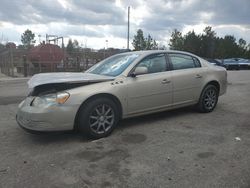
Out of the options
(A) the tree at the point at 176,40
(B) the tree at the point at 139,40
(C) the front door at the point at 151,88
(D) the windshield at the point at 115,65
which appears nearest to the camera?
(C) the front door at the point at 151,88

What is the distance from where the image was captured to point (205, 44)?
58.2 m

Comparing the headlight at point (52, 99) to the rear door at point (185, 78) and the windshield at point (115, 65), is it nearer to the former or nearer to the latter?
the windshield at point (115, 65)

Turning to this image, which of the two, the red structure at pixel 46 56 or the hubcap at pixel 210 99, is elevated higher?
the red structure at pixel 46 56

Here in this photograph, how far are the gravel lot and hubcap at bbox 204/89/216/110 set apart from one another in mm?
657

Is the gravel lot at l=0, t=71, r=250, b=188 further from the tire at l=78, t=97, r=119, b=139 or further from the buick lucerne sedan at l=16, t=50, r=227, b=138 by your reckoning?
the buick lucerne sedan at l=16, t=50, r=227, b=138

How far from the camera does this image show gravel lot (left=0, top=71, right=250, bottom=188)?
11.6ft

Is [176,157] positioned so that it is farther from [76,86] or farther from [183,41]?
[183,41]

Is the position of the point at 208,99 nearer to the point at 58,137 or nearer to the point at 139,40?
the point at 58,137

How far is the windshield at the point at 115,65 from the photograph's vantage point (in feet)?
18.5

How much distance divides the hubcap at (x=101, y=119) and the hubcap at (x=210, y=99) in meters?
2.59

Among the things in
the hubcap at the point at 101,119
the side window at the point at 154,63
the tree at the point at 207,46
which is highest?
the tree at the point at 207,46

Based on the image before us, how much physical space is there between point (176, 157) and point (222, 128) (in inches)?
69.6

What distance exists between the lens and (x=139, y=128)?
566cm

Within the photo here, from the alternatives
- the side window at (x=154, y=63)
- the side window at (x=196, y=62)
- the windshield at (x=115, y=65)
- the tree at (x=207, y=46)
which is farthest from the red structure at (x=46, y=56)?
the tree at (x=207, y=46)
